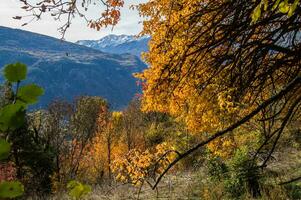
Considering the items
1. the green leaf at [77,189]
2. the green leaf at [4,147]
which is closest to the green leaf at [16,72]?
the green leaf at [4,147]

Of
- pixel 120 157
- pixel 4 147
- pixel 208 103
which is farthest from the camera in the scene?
pixel 120 157

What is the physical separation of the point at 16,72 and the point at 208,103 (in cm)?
964

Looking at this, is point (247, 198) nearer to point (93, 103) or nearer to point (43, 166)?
point (43, 166)

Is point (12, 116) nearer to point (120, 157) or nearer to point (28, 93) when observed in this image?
point (28, 93)

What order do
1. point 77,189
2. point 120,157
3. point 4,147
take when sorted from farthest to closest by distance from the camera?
point 120,157 → point 77,189 → point 4,147

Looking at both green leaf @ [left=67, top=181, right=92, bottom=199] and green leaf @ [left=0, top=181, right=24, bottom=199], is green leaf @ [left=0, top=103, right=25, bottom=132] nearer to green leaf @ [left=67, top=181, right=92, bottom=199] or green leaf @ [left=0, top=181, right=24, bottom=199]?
green leaf @ [left=0, top=181, right=24, bottom=199]

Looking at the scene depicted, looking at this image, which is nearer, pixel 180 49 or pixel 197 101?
pixel 180 49

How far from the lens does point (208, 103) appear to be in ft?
34.0

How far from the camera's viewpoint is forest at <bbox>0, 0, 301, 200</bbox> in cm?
257

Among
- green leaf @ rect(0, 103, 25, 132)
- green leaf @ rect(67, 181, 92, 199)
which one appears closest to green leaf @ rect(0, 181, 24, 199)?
green leaf @ rect(0, 103, 25, 132)

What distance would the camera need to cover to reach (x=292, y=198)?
9242 mm

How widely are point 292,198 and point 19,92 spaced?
925 cm

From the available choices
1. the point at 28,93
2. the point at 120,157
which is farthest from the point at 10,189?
the point at 120,157

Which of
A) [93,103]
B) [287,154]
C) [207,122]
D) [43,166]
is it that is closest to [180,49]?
[207,122]
